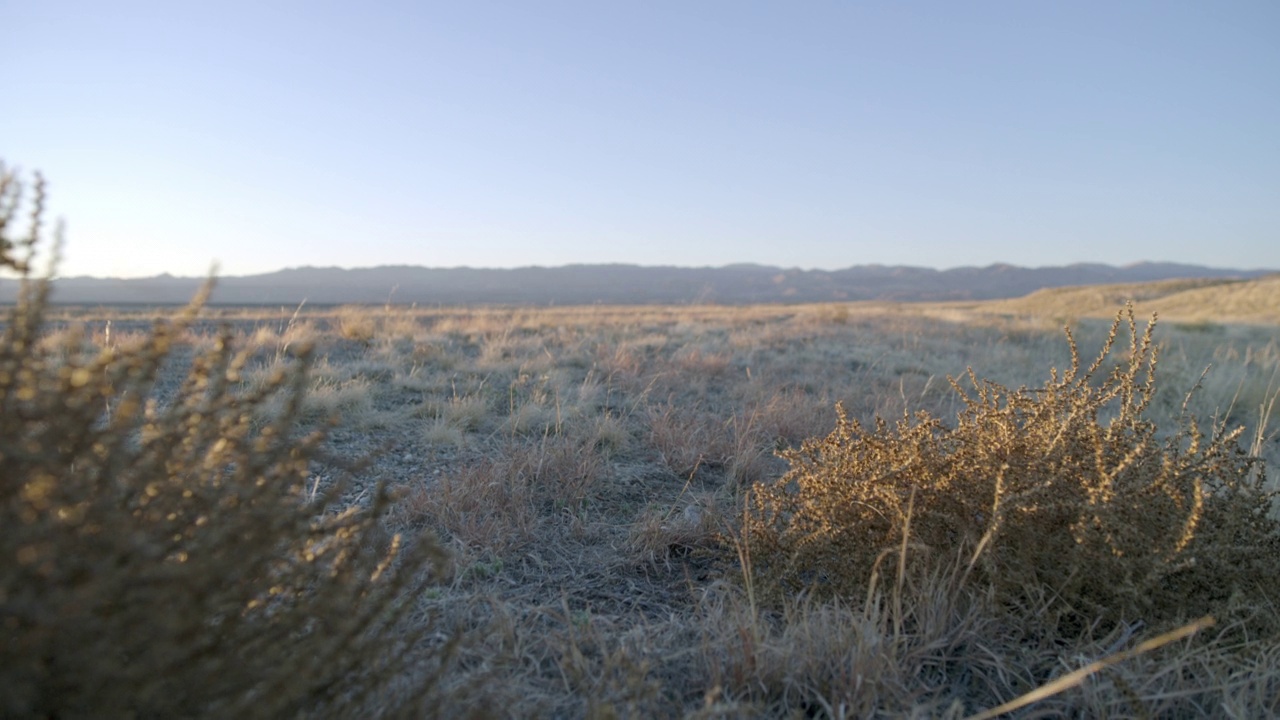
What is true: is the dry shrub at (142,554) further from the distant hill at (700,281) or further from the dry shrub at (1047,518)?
the distant hill at (700,281)

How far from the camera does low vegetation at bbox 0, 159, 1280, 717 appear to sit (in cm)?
110

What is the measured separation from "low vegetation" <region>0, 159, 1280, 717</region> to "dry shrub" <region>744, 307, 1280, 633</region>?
0.04 ft

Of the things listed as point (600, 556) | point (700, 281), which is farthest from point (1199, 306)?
point (700, 281)

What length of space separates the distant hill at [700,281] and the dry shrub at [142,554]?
94161 mm

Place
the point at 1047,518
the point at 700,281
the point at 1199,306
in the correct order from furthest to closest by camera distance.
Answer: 1. the point at 700,281
2. the point at 1199,306
3. the point at 1047,518

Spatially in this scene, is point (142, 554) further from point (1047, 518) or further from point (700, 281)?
point (700, 281)

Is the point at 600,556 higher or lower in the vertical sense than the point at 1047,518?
lower

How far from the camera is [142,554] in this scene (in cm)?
104

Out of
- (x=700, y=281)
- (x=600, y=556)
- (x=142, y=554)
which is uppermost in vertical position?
→ (x=700, y=281)

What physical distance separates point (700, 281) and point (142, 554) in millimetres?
124602

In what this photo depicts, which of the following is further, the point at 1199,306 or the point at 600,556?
the point at 1199,306

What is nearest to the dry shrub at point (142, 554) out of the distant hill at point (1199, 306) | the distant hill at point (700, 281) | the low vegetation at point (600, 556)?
the low vegetation at point (600, 556)

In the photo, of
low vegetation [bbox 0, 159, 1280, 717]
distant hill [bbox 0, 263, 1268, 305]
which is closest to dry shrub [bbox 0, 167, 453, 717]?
low vegetation [bbox 0, 159, 1280, 717]

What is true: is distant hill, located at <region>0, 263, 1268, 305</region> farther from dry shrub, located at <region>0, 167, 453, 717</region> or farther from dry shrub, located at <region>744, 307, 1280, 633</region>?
dry shrub, located at <region>0, 167, 453, 717</region>
